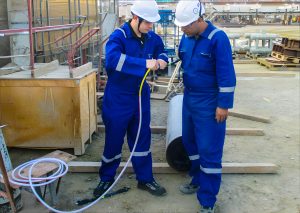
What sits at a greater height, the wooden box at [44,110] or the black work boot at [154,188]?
the wooden box at [44,110]

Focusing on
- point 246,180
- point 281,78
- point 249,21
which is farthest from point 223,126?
point 249,21

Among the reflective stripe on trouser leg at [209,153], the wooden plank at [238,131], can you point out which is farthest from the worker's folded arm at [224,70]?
the wooden plank at [238,131]

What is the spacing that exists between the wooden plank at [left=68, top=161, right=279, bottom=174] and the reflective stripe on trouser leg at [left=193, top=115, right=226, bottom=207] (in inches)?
37.7

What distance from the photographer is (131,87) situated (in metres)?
3.66

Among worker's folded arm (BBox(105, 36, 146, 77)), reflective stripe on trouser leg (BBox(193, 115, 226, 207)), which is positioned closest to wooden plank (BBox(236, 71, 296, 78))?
reflective stripe on trouser leg (BBox(193, 115, 226, 207))

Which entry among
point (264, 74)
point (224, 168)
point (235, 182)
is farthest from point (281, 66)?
point (235, 182)

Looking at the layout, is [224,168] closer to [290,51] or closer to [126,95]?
[126,95]

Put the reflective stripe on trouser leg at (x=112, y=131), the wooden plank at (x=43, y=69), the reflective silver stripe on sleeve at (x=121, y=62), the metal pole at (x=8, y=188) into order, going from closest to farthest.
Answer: the metal pole at (x=8, y=188) → the reflective silver stripe on sleeve at (x=121, y=62) → the reflective stripe on trouser leg at (x=112, y=131) → the wooden plank at (x=43, y=69)

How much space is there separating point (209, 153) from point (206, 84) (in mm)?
652

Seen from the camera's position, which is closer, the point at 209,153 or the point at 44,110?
the point at 209,153

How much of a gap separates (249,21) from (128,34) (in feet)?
116

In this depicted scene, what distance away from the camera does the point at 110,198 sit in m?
3.89

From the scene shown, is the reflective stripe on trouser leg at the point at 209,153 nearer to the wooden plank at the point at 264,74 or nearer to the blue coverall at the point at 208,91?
the blue coverall at the point at 208,91

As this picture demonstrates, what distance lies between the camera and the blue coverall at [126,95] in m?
3.39
